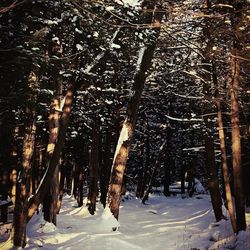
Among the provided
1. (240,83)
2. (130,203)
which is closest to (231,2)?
(240,83)

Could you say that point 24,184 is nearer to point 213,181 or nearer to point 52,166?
point 52,166

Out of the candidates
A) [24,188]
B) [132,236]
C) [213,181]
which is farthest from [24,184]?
[213,181]

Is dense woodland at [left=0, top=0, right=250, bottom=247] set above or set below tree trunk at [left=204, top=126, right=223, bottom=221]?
above

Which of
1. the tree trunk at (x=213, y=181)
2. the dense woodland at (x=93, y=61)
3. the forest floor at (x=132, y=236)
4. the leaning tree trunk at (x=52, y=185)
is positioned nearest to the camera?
the dense woodland at (x=93, y=61)

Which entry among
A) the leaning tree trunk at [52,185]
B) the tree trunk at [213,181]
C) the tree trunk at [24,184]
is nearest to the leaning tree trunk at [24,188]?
the tree trunk at [24,184]

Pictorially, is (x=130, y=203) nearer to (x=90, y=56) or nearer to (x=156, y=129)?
(x=156, y=129)

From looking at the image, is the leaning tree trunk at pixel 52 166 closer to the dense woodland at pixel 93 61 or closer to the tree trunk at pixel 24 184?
the dense woodland at pixel 93 61

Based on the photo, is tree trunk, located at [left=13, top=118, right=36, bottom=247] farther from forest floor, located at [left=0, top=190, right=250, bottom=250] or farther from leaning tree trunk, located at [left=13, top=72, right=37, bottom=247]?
forest floor, located at [left=0, top=190, right=250, bottom=250]

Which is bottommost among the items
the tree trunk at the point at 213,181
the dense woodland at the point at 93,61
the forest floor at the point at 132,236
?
the forest floor at the point at 132,236

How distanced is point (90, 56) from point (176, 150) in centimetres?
3037

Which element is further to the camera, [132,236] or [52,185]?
[52,185]

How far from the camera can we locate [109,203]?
10758mm

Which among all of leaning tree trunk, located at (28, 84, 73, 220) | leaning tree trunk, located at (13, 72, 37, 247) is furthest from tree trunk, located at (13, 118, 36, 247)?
leaning tree trunk, located at (28, 84, 73, 220)

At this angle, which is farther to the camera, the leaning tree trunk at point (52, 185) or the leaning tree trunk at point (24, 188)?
the leaning tree trunk at point (52, 185)
